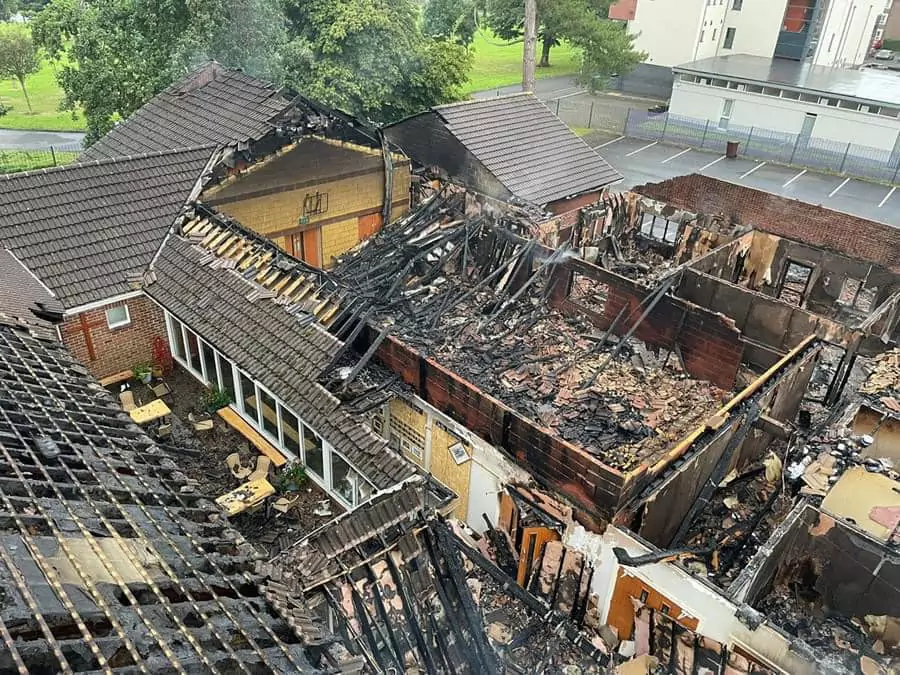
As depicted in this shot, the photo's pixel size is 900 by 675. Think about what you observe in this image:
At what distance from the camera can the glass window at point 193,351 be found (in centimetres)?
1392

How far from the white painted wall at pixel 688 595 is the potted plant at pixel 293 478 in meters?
4.83

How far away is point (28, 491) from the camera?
5707 mm

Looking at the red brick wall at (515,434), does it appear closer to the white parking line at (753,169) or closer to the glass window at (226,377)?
the glass window at (226,377)

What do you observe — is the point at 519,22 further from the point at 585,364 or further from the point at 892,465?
the point at 892,465

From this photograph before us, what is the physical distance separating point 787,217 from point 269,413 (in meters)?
16.8

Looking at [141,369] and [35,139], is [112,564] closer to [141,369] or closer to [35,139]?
[141,369]

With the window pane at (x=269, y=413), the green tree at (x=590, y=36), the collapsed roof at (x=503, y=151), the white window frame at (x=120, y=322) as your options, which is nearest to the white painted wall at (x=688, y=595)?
the window pane at (x=269, y=413)

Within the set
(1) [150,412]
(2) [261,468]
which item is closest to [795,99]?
(2) [261,468]

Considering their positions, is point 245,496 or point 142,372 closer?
point 245,496

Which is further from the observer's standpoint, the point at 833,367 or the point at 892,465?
the point at 833,367

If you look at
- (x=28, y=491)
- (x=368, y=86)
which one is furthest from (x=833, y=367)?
(x=368, y=86)

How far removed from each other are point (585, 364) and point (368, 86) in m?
18.3

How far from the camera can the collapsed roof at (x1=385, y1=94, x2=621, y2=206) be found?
19.4 m

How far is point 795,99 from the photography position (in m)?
36.6
